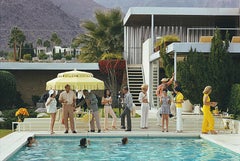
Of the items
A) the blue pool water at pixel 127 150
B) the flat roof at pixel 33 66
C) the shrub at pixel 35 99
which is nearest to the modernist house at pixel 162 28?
the flat roof at pixel 33 66

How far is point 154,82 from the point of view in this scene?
26.0m

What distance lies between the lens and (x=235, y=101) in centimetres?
1802

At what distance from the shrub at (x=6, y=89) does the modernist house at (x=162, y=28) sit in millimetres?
6451

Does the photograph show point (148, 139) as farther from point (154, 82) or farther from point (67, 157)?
point (154, 82)

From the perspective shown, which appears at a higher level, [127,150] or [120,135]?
[120,135]

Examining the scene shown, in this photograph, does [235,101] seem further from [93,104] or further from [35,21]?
[35,21]

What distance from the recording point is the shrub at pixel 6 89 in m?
27.4

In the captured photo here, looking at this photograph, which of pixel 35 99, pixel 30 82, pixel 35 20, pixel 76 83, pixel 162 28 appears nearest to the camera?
pixel 76 83

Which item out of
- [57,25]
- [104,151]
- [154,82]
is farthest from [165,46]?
[57,25]

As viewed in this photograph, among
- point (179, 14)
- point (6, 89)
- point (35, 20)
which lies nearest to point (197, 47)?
point (179, 14)

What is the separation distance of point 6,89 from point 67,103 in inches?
493

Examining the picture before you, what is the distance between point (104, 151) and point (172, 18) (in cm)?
1436

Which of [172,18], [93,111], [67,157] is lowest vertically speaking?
[67,157]

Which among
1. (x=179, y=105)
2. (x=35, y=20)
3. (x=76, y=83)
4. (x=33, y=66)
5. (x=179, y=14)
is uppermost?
(x=35, y=20)
